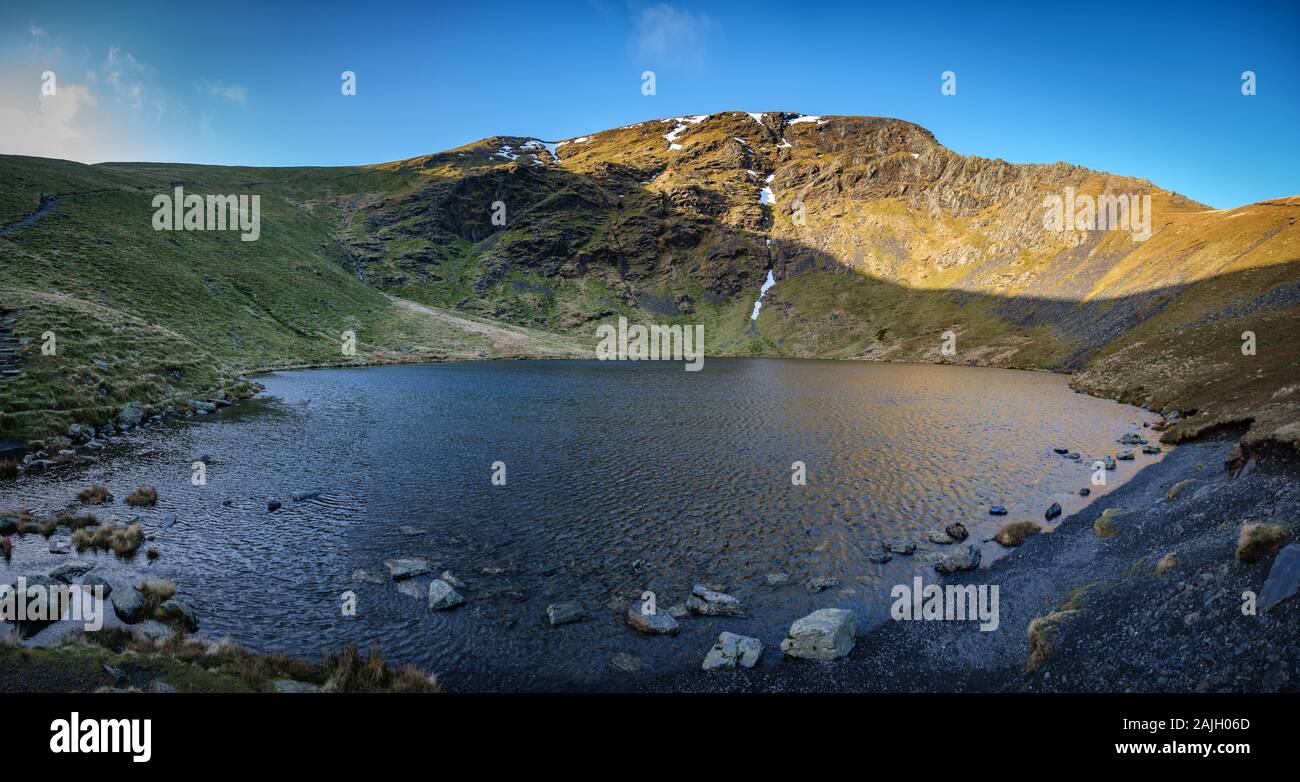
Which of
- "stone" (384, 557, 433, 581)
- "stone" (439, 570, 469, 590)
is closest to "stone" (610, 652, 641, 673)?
"stone" (439, 570, 469, 590)

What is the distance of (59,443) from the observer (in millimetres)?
29812

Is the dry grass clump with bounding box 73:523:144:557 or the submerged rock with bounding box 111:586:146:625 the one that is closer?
the submerged rock with bounding box 111:586:146:625

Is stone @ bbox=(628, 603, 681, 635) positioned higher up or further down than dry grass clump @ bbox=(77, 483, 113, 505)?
further down

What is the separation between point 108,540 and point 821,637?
2617 cm

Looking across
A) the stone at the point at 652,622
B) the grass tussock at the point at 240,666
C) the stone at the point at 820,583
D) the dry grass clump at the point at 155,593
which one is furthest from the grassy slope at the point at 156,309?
the stone at the point at 820,583

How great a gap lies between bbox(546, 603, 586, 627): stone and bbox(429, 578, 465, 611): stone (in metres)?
3.15

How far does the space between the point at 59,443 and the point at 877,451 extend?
53796 mm

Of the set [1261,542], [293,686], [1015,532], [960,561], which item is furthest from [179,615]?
[1015,532]

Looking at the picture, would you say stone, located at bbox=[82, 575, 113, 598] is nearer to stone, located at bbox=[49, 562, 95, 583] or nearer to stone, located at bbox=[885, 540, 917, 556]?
stone, located at bbox=[49, 562, 95, 583]

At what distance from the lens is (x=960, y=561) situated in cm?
2033

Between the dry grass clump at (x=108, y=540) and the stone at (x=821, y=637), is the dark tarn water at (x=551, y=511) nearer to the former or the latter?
the dry grass clump at (x=108, y=540)

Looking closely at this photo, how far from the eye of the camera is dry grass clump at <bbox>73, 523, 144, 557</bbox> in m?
18.9

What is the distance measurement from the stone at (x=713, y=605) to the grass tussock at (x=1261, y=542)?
1293cm

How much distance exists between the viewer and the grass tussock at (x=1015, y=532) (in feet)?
73.2
